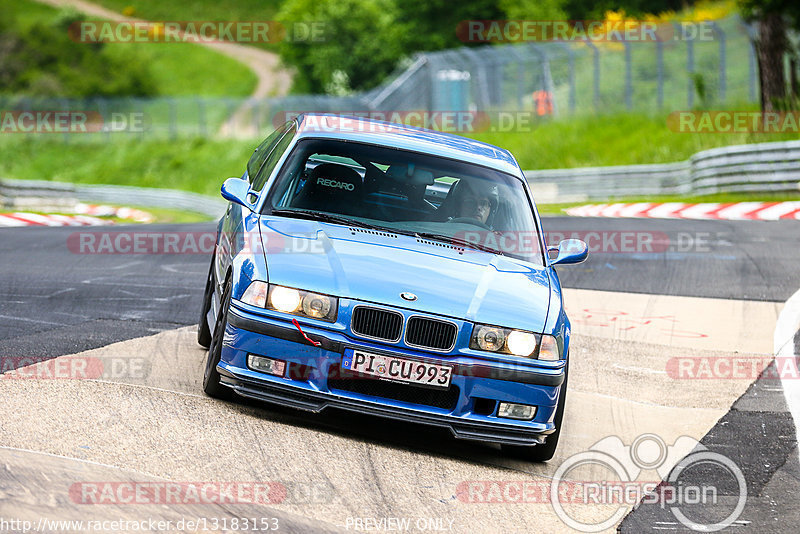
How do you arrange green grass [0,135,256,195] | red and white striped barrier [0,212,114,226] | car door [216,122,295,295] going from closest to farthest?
1. car door [216,122,295,295]
2. red and white striped barrier [0,212,114,226]
3. green grass [0,135,256,195]

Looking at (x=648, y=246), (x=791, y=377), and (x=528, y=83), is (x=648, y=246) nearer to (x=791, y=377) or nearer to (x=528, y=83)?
(x=791, y=377)

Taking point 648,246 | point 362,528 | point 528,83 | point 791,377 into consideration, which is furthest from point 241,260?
point 528,83

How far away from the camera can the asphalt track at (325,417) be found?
4.77 meters

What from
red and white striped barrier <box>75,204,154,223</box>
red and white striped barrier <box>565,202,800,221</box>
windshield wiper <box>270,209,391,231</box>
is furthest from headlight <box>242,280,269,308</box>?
red and white striped barrier <box>75,204,154,223</box>

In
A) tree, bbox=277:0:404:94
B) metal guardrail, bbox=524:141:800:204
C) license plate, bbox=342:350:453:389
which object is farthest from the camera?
tree, bbox=277:0:404:94

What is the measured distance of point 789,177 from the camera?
21031 millimetres

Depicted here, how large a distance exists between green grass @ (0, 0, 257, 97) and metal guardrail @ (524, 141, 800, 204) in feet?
183

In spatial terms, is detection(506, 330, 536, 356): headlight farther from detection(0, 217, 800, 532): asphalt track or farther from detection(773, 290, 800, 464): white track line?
detection(773, 290, 800, 464): white track line

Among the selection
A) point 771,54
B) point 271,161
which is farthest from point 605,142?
point 271,161

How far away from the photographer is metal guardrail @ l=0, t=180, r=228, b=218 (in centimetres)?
3197

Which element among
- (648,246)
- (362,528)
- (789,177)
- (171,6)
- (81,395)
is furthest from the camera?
(171,6)

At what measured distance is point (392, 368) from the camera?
545 centimetres

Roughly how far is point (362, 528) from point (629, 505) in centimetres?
141

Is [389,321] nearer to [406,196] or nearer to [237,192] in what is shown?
[406,196]
